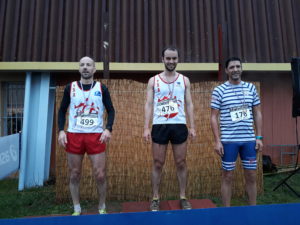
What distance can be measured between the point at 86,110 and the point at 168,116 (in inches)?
33.9

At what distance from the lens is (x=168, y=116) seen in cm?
278

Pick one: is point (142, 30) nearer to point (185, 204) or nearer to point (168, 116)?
point (168, 116)

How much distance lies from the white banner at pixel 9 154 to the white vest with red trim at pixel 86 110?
6.89ft

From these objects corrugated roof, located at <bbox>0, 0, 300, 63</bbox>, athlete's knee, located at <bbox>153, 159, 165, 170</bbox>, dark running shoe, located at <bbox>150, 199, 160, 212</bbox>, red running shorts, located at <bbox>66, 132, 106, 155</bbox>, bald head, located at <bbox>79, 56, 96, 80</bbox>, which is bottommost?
dark running shoe, located at <bbox>150, 199, 160, 212</bbox>

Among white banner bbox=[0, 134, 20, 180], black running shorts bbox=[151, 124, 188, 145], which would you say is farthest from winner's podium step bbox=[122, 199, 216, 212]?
white banner bbox=[0, 134, 20, 180]

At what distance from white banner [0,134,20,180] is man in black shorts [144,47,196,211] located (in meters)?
2.67

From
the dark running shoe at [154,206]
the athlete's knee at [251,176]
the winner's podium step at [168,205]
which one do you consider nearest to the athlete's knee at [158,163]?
the dark running shoe at [154,206]

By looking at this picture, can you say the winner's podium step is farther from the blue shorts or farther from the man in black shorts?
the blue shorts

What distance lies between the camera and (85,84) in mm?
2791

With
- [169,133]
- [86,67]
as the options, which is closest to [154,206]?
[169,133]

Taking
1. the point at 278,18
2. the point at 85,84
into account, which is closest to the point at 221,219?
the point at 85,84

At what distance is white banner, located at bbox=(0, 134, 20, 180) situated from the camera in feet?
13.6

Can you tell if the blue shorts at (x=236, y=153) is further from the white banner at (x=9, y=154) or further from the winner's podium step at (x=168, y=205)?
the white banner at (x=9, y=154)

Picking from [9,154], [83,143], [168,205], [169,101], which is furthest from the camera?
[9,154]
